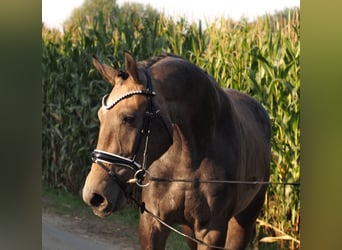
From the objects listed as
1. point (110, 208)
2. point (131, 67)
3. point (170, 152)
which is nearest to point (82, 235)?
point (170, 152)

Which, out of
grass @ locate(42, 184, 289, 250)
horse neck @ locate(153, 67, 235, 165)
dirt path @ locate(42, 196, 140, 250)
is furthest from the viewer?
dirt path @ locate(42, 196, 140, 250)

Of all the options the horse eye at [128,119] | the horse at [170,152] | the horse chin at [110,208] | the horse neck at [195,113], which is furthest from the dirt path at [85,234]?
the horse eye at [128,119]

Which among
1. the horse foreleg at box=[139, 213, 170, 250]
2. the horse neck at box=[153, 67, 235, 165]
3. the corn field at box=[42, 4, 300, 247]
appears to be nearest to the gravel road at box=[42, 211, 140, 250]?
the corn field at box=[42, 4, 300, 247]

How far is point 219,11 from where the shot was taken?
12.5 ft

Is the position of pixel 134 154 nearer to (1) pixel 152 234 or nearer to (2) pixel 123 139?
(2) pixel 123 139

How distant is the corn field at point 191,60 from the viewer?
12.8 ft

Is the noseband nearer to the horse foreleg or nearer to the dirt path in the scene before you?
the horse foreleg

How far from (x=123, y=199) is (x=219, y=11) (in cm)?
174

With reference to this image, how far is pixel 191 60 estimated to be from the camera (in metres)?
4.59

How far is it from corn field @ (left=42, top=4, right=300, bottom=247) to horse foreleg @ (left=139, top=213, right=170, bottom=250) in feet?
4.13

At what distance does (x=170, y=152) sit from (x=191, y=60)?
75.6 inches

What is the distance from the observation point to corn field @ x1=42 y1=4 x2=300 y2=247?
3.91 meters
